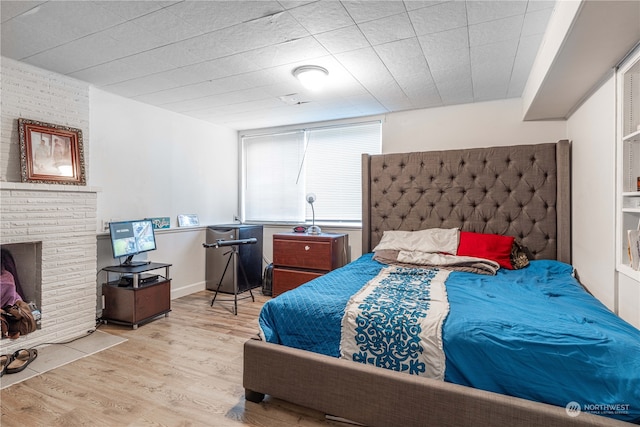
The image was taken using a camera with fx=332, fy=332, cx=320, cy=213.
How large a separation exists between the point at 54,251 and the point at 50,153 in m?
0.82

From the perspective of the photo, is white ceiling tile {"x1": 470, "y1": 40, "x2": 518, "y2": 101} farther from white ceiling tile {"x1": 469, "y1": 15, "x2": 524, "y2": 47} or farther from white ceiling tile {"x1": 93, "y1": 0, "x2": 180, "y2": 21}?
white ceiling tile {"x1": 93, "y1": 0, "x2": 180, "y2": 21}

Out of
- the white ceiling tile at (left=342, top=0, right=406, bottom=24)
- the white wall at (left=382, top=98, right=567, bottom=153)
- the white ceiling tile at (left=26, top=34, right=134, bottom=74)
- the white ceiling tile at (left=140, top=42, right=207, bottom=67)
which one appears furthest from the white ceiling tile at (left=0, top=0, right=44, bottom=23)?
the white wall at (left=382, top=98, right=567, bottom=153)

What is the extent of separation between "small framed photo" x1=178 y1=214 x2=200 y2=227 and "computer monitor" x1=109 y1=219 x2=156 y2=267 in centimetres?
54

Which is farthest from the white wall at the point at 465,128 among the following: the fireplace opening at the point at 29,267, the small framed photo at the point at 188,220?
the fireplace opening at the point at 29,267

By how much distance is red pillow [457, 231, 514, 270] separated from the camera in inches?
109

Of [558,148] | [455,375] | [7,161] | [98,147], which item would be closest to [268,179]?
[98,147]

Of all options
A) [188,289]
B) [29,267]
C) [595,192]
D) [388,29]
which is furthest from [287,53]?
[188,289]

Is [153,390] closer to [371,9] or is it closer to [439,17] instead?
[371,9]

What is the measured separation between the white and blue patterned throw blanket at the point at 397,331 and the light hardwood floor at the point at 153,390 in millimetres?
487

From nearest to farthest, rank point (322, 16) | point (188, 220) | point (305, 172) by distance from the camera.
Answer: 1. point (322, 16)
2. point (188, 220)
3. point (305, 172)

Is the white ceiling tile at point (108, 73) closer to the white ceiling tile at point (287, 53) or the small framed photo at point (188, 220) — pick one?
the white ceiling tile at point (287, 53)

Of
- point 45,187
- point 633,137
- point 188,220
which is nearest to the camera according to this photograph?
point 633,137

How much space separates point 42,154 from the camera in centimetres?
272

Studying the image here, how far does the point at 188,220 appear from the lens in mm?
4172
